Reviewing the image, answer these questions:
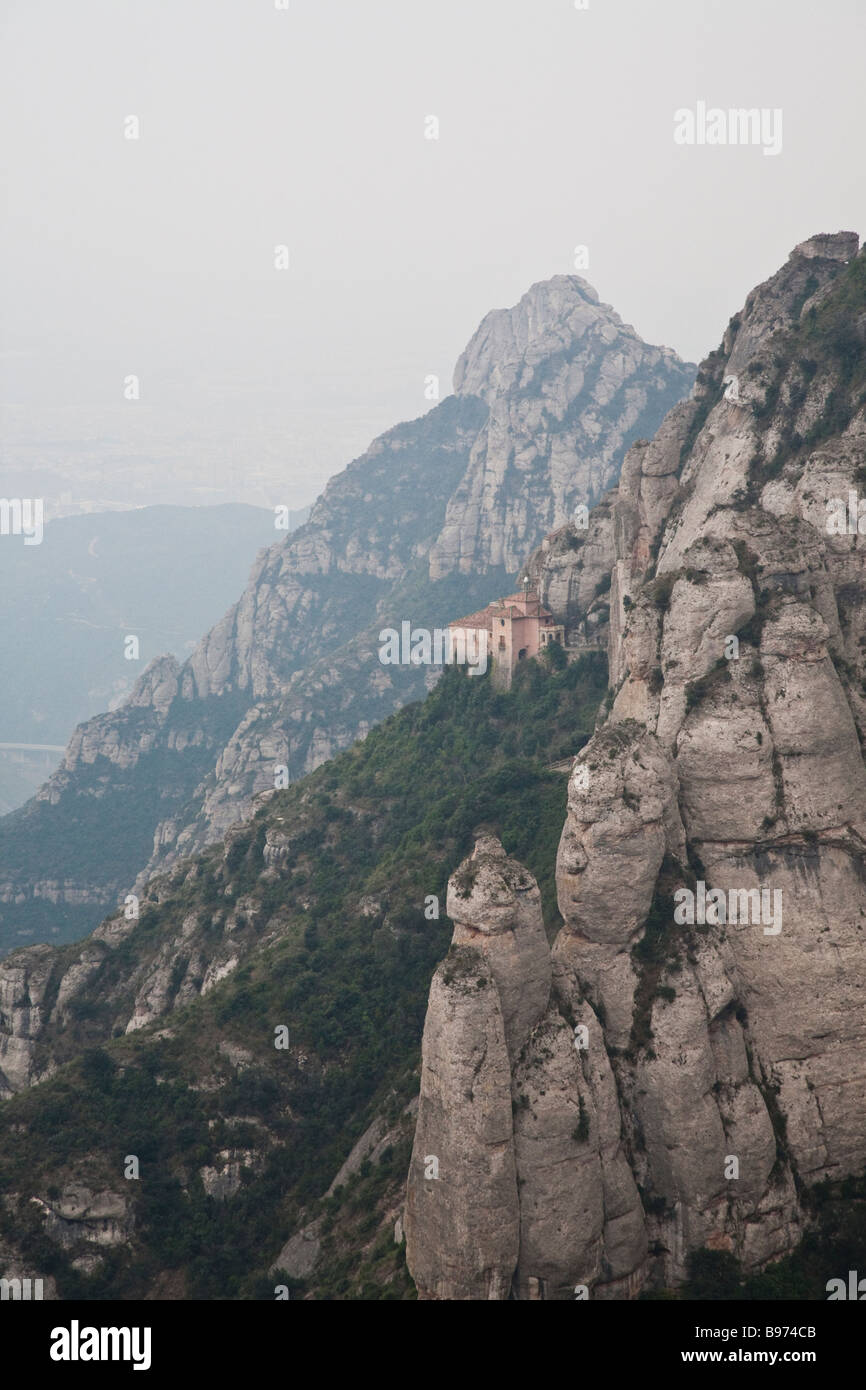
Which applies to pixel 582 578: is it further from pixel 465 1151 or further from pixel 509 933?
pixel 465 1151

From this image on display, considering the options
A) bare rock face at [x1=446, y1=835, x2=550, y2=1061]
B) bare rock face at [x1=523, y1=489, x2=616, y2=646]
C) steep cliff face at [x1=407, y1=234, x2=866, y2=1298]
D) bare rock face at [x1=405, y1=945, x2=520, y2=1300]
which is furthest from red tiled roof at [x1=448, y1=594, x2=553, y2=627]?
bare rock face at [x1=405, y1=945, x2=520, y2=1300]

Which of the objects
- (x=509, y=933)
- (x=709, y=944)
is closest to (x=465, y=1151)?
(x=509, y=933)

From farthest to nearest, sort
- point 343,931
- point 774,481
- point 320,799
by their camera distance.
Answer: point 320,799 → point 343,931 → point 774,481

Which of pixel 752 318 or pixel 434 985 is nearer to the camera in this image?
pixel 434 985

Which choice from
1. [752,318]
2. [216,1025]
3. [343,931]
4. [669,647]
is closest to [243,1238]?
[216,1025]

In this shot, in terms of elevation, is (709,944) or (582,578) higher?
(582,578)

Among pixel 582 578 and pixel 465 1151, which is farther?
pixel 582 578

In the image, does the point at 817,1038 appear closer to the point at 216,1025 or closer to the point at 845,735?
the point at 845,735

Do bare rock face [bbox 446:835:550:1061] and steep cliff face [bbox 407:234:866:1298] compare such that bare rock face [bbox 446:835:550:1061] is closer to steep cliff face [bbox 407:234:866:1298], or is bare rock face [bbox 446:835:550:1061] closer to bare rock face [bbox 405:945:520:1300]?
steep cliff face [bbox 407:234:866:1298]
